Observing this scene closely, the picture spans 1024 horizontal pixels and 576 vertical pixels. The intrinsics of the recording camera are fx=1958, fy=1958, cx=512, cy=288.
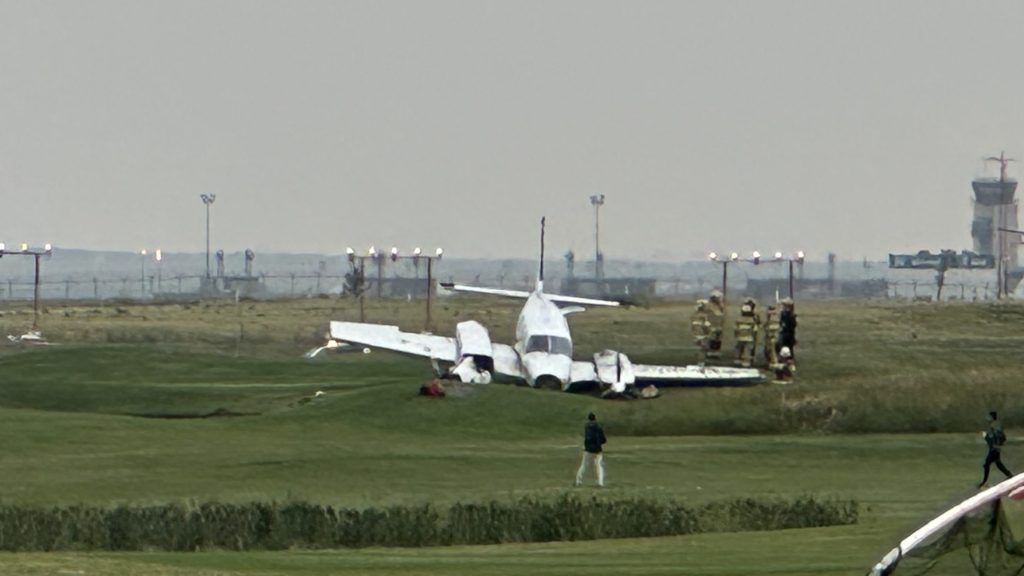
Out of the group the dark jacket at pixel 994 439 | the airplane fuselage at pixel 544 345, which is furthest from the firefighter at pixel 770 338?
the dark jacket at pixel 994 439

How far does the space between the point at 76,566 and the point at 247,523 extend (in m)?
8.19

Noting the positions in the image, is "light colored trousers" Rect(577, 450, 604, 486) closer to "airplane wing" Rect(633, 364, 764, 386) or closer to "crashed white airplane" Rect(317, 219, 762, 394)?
"crashed white airplane" Rect(317, 219, 762, 394)

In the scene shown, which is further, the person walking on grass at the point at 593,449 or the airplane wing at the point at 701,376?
the airplane wing at the point at 701,376

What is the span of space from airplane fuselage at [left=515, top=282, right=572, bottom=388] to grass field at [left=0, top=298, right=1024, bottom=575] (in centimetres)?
474

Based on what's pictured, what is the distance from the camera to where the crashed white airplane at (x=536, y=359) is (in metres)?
72.9

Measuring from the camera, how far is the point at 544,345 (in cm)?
7838

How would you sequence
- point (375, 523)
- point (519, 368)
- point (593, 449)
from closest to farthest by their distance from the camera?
1. point (375, 523)
2. point (593, 449)
3. point (519, 368)

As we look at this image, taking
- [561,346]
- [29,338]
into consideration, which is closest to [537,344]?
[561,346]

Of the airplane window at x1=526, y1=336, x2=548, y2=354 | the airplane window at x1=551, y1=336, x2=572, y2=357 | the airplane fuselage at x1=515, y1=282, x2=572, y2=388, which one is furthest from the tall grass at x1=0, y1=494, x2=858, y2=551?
the airplane window at x1=526, y1=336, x2=548, y2=354

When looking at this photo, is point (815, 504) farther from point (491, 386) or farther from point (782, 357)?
point (782, 357)

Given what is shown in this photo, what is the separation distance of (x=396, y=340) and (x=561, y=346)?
839 centimetres

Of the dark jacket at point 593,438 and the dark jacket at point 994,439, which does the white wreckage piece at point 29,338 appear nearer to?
the dark jacket at point 593,438

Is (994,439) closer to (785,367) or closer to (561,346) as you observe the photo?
(785,367)

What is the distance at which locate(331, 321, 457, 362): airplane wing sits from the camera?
80.6 m
